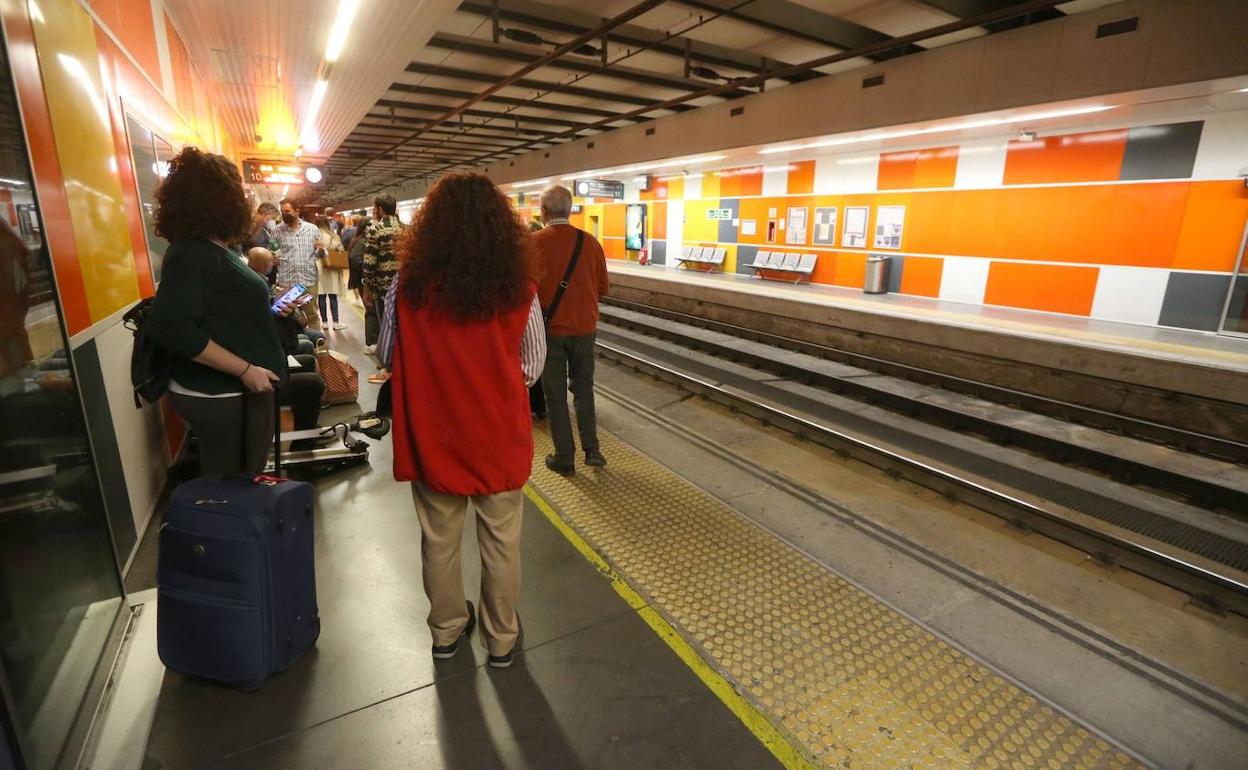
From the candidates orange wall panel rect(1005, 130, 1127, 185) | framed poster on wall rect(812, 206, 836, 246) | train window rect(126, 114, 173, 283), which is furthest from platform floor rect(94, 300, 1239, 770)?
framed poster on wall rect(812, 206, 836, 246)

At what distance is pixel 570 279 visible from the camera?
4.16m

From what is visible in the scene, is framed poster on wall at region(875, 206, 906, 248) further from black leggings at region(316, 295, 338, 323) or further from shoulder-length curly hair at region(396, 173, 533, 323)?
shoulder-length curly hair at region(396, 173, 533, 323)

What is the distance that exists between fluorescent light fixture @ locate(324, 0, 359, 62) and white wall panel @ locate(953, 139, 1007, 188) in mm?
10560

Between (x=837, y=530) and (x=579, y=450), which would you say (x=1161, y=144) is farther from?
(x=579, y=450)

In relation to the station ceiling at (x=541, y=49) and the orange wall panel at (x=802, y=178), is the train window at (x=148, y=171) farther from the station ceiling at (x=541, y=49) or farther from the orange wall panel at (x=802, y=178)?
the orange wall panel at (x=802, y=178)

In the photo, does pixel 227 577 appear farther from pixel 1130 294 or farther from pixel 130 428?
pixel 1130 294

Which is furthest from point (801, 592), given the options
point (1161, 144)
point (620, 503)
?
point (1161, 144)

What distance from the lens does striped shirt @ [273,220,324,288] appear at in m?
6.86

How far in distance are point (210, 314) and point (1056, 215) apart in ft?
39.6

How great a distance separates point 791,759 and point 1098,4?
29.5 feet

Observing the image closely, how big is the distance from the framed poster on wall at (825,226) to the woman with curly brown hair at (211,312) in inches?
531

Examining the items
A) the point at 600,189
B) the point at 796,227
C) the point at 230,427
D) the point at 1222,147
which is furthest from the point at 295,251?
the point at 600,189

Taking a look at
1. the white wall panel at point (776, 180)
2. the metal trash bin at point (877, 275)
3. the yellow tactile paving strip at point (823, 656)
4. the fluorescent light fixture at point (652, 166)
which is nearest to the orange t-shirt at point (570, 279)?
the yellow tactile paving strip at point (823, 656)

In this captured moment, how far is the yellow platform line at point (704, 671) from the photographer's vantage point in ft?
6.89
